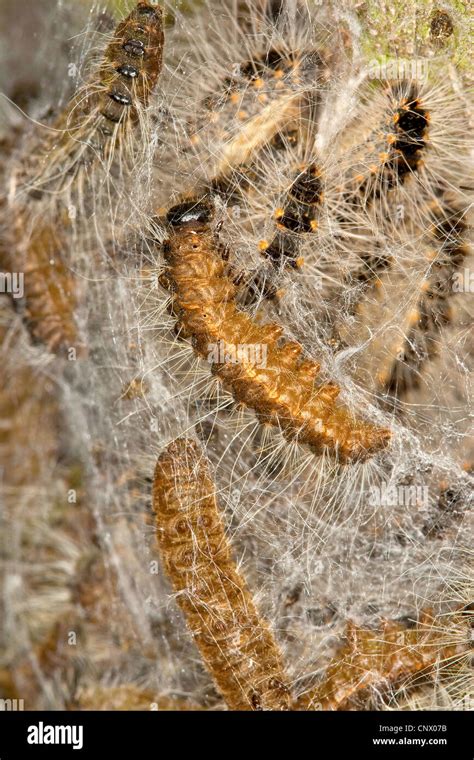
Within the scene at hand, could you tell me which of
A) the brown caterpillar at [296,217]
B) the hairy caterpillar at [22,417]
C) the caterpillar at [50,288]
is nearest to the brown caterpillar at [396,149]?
the brown caterpillar at [296,217]

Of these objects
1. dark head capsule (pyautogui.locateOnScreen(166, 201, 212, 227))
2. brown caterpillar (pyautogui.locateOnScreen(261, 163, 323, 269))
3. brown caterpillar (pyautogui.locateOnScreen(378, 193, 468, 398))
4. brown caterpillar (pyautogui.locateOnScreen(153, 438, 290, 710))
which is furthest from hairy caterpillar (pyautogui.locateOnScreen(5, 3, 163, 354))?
brown caterpillar (pyautogui.locateOnScreen(378, 193, 468, 398))

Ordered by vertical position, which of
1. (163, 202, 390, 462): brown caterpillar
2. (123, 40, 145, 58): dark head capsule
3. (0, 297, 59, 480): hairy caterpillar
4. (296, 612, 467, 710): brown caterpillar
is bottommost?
(296, 612, 467, 710): brown caterpillar

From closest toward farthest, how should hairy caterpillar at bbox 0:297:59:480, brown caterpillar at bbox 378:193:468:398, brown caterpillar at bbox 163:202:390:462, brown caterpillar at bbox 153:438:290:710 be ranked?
brown caterpillar at bbox 163:202:390:462, brown caterpillar at bbox 153:438:290:710, brown caterpillar at bbox 378:193:468:398, hairy caterpillar at bbox 0:297:59:480

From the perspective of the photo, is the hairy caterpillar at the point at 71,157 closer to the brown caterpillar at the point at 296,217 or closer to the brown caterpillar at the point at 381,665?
the brown caterpillar at the point at 296,217

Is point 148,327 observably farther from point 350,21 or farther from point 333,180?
point 350,21

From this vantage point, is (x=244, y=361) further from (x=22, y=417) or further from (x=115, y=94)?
(x=22, y=417)

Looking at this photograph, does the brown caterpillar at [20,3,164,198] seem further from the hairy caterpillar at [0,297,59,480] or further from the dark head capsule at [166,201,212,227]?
the hairy caterpillar at [0,297,59,480]

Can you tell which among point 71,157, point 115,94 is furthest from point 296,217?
point 71,157
